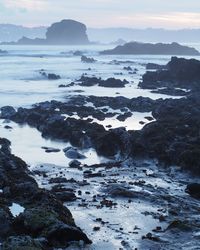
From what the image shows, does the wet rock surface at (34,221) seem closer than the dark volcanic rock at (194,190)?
Yes

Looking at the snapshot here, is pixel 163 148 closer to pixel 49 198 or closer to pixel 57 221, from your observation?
pixel 49 198

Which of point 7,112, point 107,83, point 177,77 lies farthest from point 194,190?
point 177,77

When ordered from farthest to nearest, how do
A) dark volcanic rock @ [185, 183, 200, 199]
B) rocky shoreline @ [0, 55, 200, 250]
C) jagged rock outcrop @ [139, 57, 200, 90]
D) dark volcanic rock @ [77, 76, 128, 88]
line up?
dark volcanic rock @ [77, 76, 128, 88], jagged rock outcrop @ [139, 57, 200, 90], dark volcanic rock @ [185, 183, 200, 199], rocky shoreline @ [0, 55, 200, 250]

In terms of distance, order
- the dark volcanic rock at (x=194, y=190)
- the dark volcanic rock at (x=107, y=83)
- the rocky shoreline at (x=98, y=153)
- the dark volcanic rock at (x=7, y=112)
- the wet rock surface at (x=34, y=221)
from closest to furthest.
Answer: the wet rock surface at (x=34, y=221), the rocky shoreline at (x=98, y=153), the dark volcanic rock at (x=194, y=190), the dark volcanic rock at (x=7, y=112), the dark volcanic rock at (x=107, y=83)

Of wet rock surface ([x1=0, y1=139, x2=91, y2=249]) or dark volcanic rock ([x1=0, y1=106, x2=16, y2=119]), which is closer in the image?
wet rock surface ([x1=0, y1=139, x2=91, y2=249])

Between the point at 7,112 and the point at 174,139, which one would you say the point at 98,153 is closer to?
the point at 174,139

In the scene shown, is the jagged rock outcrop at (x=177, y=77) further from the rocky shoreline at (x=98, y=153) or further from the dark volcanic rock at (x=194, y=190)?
the dark volcanic rock at (x=194, y=190)

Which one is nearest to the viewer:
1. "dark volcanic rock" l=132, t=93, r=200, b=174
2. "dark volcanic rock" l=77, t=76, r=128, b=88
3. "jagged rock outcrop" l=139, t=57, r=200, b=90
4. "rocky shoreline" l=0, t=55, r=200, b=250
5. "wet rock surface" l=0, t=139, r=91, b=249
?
"wet rock surface" l=0, t=139, r=91, b=249

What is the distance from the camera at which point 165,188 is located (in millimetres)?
34312

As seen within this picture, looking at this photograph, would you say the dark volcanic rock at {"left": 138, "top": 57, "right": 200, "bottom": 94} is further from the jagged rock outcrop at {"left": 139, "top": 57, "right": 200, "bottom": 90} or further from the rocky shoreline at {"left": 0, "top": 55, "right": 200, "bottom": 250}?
the rocky shoreline at {"left": 0, "top": 55, "right": 200, "bottom": 250}

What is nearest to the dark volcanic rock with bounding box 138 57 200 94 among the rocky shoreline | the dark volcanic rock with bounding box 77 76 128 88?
the dark volcanic rock with bounding box 77 76 128 88

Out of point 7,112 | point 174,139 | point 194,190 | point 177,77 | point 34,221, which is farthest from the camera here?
point 177,77

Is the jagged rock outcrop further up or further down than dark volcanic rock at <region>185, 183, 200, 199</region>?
further up

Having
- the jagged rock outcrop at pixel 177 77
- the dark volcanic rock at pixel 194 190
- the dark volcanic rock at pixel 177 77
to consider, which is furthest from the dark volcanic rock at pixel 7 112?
the jagged rock outcrop at pixel 177 77
